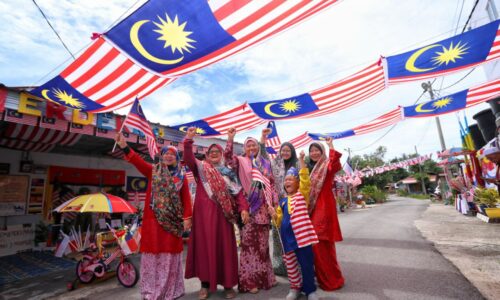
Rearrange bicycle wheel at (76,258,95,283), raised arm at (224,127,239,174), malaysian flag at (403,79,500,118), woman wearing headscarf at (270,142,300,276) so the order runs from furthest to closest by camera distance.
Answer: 1. malaysian flag at (403,79,500,118)
2. bicycle wheel at (76,258,95,283)
3. woman wearing headscarf at (270,142,300,276)
4. raised arm at (224,127,239,174)

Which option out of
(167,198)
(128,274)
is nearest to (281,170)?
(167,198)

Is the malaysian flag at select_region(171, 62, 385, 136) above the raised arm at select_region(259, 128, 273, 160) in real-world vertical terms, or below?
above

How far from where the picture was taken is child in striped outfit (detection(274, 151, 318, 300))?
8.05 ft

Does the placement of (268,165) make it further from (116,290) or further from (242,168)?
(116,290)

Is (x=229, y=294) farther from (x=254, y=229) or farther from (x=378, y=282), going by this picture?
(x=378, y=282)

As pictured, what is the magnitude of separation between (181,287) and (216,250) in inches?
25.0

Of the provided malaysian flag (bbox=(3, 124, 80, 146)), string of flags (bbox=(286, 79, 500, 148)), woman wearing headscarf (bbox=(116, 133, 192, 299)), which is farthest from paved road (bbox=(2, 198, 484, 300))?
string of flags (bbox=(286, 79, 500, 148))

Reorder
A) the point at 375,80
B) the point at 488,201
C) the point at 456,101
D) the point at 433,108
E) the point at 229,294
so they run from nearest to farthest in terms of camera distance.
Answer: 1. the point at 229,294
2. the point at 375,80
3. the point at 456,101
4. the point at 433,108
5. the point at 488,201

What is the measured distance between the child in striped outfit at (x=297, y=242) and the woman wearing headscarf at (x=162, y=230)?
105 cm

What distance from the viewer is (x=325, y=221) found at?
282cm

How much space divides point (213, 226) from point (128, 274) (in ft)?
5.64

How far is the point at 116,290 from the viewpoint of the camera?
335cm

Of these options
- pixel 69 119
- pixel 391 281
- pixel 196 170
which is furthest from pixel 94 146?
pixel 391 281

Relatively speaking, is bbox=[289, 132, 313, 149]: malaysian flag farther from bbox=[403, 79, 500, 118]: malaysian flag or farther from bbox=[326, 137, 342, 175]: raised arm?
bbox=[326, 137, 342, 175]: raised arm
